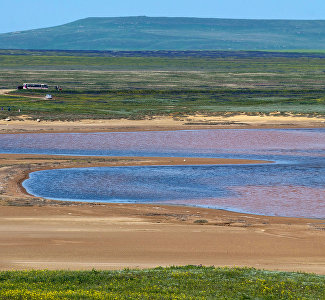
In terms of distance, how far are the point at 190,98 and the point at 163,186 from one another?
4997 cm

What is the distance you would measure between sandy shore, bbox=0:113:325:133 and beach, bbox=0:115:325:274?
24.4 metres

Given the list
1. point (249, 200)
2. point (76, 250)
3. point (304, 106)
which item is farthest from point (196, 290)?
point (304, 106)

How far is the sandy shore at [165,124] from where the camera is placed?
56719 millimetres

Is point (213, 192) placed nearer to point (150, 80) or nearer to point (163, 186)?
point (163, 186)

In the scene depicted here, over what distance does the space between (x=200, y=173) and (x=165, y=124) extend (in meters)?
22.4

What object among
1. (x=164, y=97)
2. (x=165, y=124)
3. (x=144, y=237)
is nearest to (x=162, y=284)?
(x=144, y=237)

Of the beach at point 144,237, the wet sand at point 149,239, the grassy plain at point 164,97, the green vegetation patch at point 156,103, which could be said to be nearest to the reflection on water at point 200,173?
the beach at point 144,237

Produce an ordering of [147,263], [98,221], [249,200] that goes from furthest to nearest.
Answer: [249,200] < [98,221] < [147,263]

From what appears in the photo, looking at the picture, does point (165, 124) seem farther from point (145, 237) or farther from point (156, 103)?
point (145, 237)

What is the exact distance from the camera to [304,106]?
74000mm

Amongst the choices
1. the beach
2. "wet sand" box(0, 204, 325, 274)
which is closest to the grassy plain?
the beach

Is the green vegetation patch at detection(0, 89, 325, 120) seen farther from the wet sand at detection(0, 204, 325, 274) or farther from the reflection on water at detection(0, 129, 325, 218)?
the wet sand at detection(0, 204, 325, 274)

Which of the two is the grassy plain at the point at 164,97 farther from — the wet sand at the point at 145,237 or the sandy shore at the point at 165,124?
the wet sand at the point at 145,237

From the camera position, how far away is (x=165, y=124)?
195 feet
